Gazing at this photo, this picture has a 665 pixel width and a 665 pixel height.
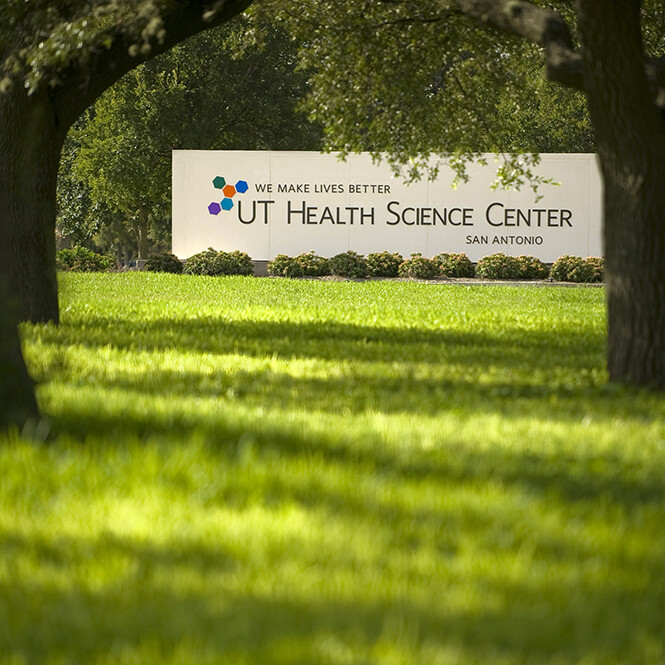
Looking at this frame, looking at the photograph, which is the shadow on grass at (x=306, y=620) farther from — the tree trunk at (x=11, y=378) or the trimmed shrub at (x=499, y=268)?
the trimmed shrub at (x=499, y=268)

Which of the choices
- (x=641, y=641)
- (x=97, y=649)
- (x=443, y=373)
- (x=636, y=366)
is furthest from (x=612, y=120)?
(x=97, y=649)

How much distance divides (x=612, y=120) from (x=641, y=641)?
7123 mm

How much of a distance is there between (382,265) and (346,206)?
3.26m

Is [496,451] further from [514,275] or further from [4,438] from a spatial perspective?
[514,275]

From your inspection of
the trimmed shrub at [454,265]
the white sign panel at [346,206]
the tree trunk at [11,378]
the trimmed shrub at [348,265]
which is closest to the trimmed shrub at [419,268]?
the trimmed shrub at [454,265]

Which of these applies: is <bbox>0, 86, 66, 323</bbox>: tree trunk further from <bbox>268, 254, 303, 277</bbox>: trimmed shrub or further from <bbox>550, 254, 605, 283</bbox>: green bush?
<bbox>550, 254, 605, 283</bbox>: green bush

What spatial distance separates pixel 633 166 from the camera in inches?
376

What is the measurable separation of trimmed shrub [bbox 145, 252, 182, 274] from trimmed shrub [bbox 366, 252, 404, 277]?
264 inches

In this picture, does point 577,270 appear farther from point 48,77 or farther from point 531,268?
point 48,77

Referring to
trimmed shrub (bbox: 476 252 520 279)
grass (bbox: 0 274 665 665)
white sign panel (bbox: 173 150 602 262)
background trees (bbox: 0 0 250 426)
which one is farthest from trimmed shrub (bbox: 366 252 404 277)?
grass (bbox: 0 274 665 665)

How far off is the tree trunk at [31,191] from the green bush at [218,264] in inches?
851

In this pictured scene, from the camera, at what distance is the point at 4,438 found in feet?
19.4

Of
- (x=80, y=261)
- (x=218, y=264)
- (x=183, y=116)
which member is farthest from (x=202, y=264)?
(x=183, y=116)

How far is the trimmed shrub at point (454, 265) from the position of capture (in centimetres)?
3622
